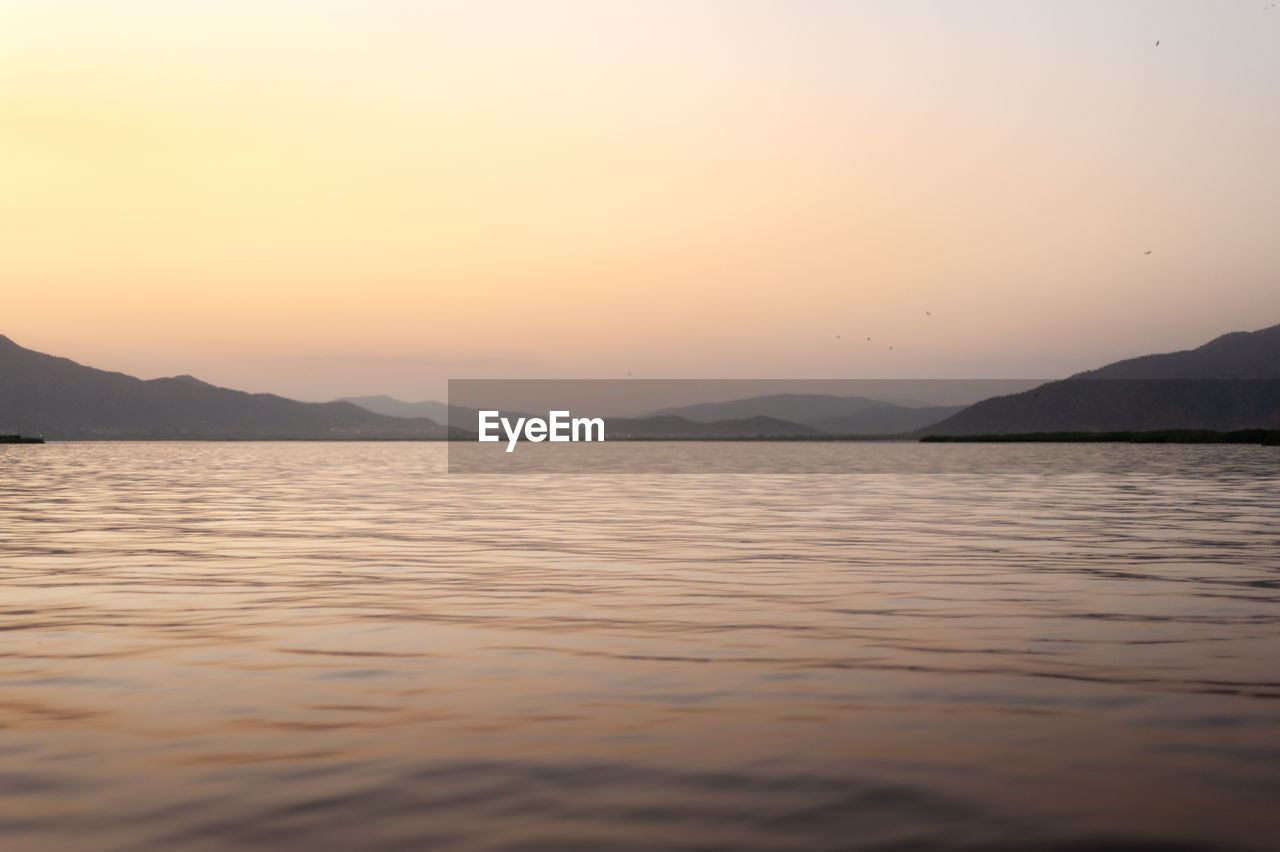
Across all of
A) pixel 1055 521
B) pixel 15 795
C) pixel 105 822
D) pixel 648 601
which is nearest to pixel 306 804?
pixel 105 822

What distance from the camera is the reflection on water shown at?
7762 mm

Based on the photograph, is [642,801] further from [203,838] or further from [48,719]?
[48,719]

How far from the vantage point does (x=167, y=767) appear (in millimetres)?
8891

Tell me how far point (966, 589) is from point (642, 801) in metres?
12.7

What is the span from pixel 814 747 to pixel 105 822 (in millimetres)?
5417

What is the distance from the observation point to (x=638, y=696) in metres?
11.4

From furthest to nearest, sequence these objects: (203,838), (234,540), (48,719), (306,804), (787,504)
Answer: (787,504) → (234,540) → (48,719) → (306,804) → (203,838)

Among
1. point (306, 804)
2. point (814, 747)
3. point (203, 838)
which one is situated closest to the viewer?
point (203, 838)

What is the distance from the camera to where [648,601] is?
18.1 meters

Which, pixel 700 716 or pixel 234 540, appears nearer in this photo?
pixel 700 716

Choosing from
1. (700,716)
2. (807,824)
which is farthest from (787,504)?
(807,824)

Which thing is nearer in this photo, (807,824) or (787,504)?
(807,824)

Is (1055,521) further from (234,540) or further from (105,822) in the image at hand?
(105,822)

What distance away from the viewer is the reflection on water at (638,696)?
776 centimetres
